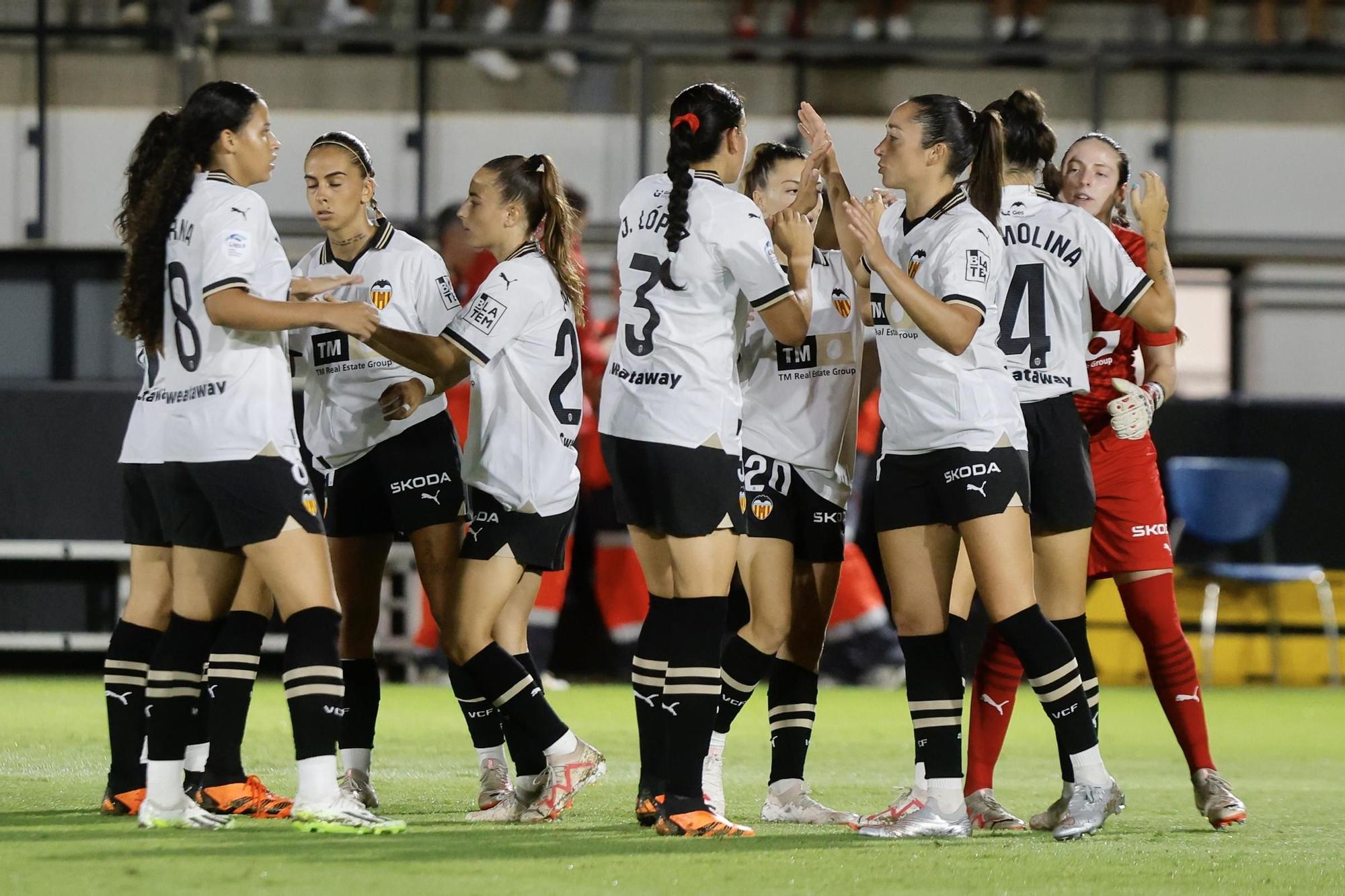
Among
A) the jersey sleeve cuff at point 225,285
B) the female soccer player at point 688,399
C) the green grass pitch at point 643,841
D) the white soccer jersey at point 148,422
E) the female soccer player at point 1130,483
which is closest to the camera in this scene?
the green grass pitch at point 643,841

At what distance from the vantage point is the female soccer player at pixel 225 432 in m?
4.76

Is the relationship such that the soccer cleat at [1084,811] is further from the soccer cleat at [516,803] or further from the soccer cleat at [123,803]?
the soccer cleat at [123,803]

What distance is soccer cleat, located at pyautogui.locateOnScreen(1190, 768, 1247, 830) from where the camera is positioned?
5.50m

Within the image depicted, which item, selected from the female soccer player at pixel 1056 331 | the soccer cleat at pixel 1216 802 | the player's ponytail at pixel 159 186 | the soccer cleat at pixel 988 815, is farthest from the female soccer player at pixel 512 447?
the soccer cleat at pixel 1216 802

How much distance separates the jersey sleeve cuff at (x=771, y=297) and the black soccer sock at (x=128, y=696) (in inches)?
77.4

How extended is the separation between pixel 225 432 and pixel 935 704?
1.99 metres

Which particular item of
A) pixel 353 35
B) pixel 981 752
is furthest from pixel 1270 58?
pixel 981 752

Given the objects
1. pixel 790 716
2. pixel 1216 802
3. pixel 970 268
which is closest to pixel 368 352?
pixel 790 716

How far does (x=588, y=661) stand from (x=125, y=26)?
4.98 m

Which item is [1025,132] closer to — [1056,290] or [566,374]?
[1056,290]

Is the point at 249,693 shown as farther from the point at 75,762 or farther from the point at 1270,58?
the point at 1270,58

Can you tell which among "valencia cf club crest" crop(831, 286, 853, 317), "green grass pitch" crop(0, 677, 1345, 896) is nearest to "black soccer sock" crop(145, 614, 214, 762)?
"green grass pitch" crop(0, 677, 1345, 896)

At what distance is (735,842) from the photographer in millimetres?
4871

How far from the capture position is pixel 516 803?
5.41 m
